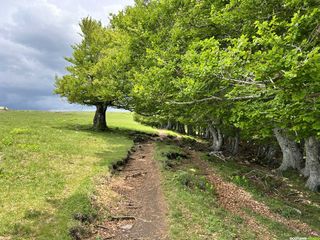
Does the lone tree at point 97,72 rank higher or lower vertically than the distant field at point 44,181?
higher

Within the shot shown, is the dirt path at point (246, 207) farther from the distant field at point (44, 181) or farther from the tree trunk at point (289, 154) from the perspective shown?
the tree trunk at point (289, 154)

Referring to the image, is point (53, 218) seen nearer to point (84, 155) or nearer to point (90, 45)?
point (84, 155)

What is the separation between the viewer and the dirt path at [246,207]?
15169 millimetres

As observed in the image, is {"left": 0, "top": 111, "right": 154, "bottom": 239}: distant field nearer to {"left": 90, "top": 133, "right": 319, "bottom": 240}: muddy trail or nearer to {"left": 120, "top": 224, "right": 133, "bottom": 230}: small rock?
{"left": 90, "top": 133, "right": 319, "bottom": 240}: muddy trail

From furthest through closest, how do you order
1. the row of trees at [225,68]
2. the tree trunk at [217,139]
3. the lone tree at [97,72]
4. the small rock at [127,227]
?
the tree trunk at [217,139], the lone tree at [97,72], the small rock at [127,227], the row of trees at [225,68]

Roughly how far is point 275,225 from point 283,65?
899 cm

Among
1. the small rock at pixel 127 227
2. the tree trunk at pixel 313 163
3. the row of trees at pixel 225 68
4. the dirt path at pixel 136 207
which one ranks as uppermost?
the row of trees at pixel 225 68

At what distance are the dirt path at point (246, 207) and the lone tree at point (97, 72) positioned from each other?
1917 cm

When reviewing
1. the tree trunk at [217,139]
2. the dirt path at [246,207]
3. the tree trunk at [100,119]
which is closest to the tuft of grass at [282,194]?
the dirt path at [246,207]

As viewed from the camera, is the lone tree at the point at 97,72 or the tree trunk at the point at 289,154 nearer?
the tree trunk at the point at 289,154

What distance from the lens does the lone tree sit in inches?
1480

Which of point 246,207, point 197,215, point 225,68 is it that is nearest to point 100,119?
point 246,207

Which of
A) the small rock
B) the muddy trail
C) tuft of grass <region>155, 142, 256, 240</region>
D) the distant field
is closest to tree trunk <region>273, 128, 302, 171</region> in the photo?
the muddy trail

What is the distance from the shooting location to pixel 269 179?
28.0 metres
